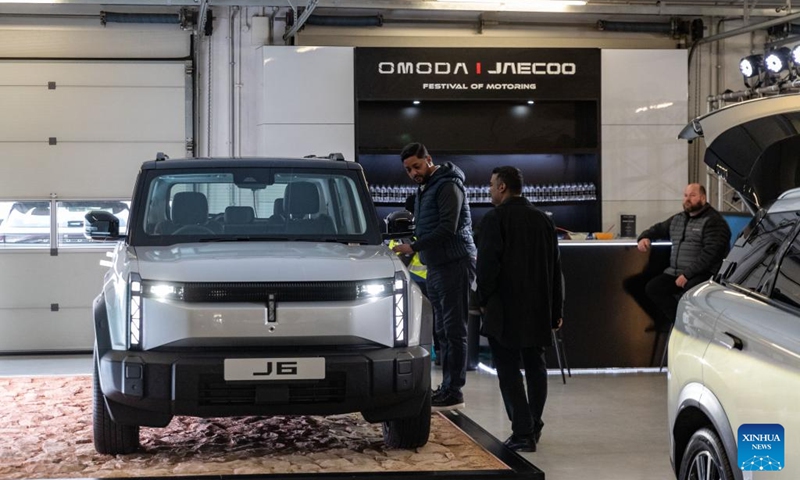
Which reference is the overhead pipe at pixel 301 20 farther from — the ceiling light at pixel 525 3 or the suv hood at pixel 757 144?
the suv hood at pixel 757 144

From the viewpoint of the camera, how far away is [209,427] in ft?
21.9

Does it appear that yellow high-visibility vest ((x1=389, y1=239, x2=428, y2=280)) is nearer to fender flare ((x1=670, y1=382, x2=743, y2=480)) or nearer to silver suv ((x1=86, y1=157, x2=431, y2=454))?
silver suv ((x1=86, y1=157, x2=431, y2=454))

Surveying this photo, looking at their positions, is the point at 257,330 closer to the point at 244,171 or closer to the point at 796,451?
the point at 244,171

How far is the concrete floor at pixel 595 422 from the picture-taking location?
580cm

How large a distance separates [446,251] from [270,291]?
2096 millimetres

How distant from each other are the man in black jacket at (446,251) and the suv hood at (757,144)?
8.72 ft

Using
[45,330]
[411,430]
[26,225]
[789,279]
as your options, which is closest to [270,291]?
[411,430]

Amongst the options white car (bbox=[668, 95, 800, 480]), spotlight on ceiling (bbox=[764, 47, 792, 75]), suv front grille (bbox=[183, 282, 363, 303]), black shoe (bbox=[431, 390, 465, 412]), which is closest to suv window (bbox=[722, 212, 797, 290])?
white car (bbox=[668, 95, 800, 480])

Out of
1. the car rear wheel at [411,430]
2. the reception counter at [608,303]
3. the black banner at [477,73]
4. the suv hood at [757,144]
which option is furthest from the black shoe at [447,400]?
the black banner at [477,73]

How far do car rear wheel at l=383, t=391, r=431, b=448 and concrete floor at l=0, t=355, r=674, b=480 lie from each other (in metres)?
0.60

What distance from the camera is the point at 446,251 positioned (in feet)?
23.4

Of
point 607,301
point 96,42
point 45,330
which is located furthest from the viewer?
point 96,42

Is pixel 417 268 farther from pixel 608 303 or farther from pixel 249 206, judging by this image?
pixel 249 206

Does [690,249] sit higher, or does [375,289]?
[690,249]
